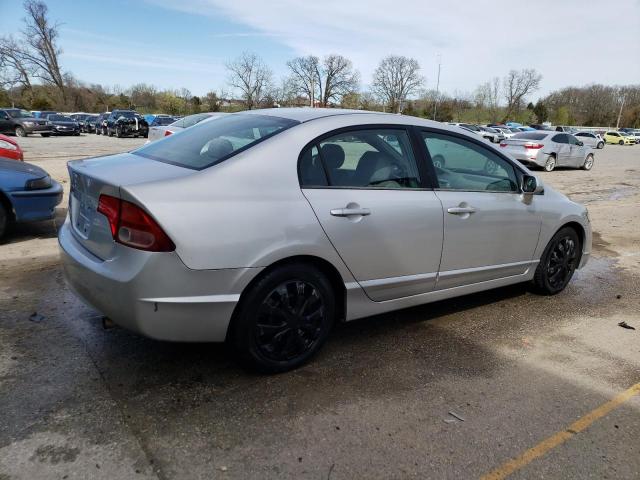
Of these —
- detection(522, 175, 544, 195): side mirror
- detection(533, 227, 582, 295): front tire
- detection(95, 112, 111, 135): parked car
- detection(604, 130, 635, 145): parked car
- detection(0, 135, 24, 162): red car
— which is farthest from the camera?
detection(604, 130, 635, 145): parked car

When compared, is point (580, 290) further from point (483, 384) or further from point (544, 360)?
point (483, 384)

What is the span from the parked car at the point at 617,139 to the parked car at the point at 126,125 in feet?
163

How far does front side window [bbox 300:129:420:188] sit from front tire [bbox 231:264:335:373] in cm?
58

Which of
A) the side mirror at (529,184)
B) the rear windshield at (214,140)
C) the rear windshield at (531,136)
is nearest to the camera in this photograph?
the rear windshield at (214,140)

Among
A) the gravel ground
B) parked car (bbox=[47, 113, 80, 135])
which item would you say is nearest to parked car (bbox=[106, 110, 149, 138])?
parked car (bbox=[47, 113, 80, 135])

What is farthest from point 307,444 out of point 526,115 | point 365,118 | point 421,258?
point 526,115

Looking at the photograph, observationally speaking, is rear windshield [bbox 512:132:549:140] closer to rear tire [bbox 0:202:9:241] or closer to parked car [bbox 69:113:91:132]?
rear tire [bbox 0:202:9:241]

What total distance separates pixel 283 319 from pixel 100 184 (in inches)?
49.8

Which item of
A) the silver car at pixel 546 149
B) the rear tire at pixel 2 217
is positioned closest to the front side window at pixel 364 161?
the rear tire at pixel 2 217

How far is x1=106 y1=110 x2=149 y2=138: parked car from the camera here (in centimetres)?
3184

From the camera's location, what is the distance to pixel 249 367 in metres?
2.91

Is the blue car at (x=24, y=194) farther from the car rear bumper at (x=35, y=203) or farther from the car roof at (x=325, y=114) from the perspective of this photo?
the car roof at (x=325, y=114)

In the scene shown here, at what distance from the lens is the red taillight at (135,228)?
2451 millimetres

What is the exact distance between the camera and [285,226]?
9.02 feet
